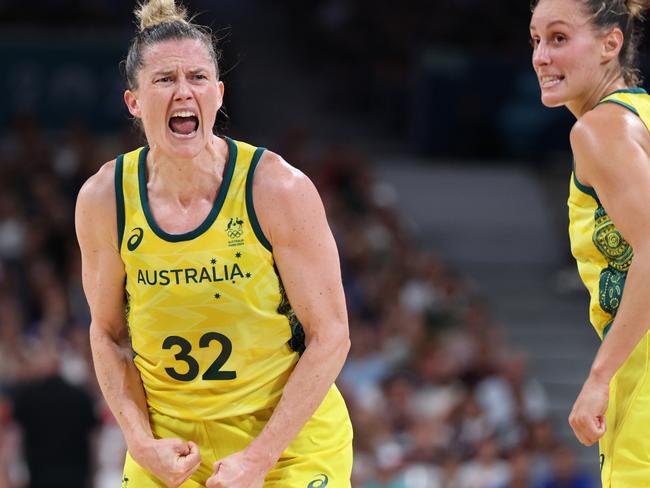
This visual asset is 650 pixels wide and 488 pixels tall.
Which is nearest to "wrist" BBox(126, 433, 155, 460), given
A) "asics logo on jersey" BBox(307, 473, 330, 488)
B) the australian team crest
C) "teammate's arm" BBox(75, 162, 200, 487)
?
"teammate's arm" BBox(75, 162, 200, 487)

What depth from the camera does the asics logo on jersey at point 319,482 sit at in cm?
344

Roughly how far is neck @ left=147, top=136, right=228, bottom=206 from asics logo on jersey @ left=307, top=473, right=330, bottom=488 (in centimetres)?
81

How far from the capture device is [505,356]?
9727mm

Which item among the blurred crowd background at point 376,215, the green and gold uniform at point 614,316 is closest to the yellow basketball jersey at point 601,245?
the green and gold uniform at point 614,316

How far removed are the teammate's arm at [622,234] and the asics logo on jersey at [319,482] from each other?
707 millimetres

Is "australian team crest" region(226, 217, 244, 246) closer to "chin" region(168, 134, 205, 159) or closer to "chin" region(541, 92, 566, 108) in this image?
"chin" region(168, 134, 205, 159)

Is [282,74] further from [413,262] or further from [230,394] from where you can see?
[230,394]

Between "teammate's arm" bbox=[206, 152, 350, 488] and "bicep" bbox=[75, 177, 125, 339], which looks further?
"bicep" bbox=[75, 177, 125, 339]

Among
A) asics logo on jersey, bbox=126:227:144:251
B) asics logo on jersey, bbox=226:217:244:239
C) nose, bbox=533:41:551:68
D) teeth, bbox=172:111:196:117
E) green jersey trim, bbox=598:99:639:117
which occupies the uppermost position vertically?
nose, bbox=533:41:551:68

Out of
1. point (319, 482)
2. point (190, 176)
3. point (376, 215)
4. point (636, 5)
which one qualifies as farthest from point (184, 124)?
point (376, 215)

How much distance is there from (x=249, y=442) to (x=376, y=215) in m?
8.00

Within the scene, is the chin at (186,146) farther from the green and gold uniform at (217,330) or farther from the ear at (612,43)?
the ear at (612,43)

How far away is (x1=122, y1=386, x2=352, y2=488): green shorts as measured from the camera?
11.3 ft

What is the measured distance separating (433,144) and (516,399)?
14.0 ft
